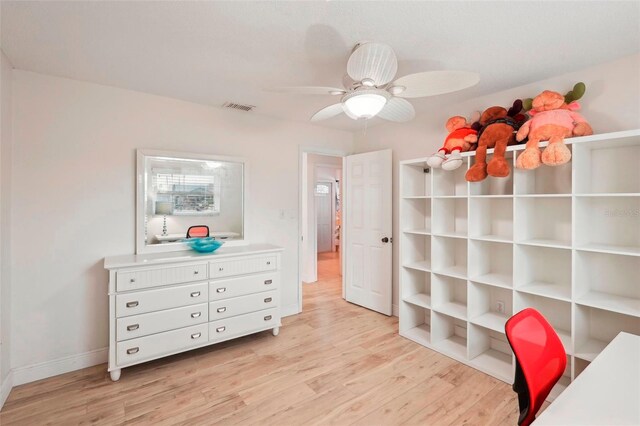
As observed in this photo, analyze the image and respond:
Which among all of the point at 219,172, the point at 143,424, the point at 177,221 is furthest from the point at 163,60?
the point at 143,424

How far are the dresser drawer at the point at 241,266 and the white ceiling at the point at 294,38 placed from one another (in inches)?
62.7

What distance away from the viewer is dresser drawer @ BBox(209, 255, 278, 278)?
2756 mm

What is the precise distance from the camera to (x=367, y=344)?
116 inches

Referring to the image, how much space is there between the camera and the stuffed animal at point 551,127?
6.78 ft

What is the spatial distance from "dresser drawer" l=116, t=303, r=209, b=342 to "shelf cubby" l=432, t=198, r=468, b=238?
228cm

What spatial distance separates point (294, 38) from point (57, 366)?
308 centimetres

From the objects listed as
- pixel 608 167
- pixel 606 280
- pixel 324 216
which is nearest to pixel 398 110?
pixel 608 167

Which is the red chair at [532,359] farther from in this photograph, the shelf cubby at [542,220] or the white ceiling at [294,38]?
the white ceiling at [294,38]

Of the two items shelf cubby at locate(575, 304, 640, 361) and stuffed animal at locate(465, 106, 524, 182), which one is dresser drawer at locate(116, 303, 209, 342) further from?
shelf cubby at locate(575, 304, 640, 361)

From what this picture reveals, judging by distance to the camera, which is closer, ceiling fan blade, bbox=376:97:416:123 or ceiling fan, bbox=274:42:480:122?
ceiling fan, bbox=274:42:480:122

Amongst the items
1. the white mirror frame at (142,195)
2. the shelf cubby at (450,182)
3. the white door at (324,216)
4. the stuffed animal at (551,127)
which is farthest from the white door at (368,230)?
the white door at (324,216)

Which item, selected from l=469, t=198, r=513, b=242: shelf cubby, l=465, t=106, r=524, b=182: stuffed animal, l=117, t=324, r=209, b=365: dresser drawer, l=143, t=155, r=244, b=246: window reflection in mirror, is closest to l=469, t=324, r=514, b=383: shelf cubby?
l=469, t=198, r=513, b=242: shelf cubby

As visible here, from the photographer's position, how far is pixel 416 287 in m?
3.29

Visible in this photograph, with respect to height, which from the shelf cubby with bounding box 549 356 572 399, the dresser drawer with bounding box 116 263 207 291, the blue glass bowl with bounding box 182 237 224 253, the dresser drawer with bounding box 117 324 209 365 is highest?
the blue glass bowl with bounding box 182 237 224 253
